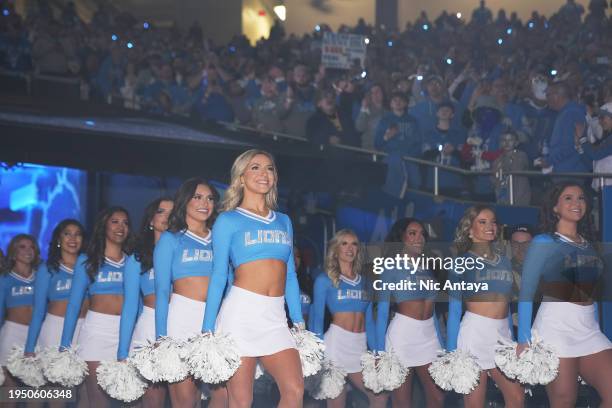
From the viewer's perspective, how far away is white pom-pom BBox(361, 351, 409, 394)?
6305 mm

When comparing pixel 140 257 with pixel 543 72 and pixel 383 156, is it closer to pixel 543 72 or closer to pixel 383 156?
pixel 383 156

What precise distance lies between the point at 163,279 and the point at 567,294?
88.9 inches

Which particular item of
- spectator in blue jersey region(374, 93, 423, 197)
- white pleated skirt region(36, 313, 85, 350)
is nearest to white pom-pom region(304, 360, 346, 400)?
white pleated skirt region(36, 313, 85, 350)

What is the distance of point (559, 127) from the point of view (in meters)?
7.98

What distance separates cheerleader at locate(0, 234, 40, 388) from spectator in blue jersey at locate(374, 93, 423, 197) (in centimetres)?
364

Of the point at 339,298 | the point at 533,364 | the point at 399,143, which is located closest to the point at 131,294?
the point at 339,298

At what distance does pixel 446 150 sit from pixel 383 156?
0.66 m

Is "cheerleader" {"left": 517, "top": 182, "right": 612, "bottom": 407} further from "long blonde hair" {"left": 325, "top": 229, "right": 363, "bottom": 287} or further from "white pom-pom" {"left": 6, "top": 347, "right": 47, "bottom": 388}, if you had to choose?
"white pom-pom" {"left": 6, "top": 347, "right": 47, "bottom": 388}

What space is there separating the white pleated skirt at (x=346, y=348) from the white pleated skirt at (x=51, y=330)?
1.87 metres

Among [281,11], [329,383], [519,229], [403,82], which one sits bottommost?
[329,383]

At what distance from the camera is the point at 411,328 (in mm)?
6609

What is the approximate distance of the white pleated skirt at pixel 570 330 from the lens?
4.98 m

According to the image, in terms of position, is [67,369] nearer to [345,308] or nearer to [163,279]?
[163,279]

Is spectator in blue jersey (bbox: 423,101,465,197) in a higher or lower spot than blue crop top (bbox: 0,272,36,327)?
higher
